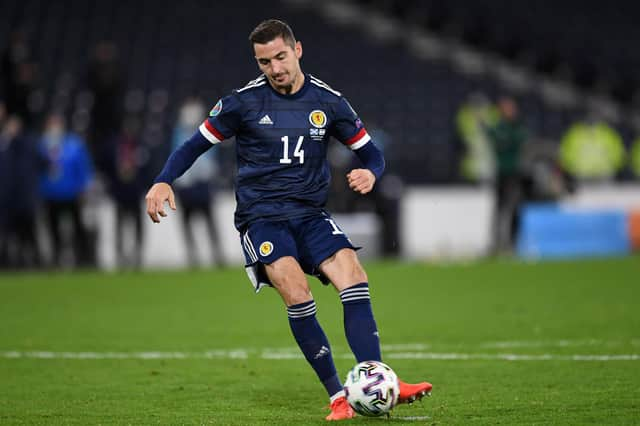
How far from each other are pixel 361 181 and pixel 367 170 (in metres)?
0.20

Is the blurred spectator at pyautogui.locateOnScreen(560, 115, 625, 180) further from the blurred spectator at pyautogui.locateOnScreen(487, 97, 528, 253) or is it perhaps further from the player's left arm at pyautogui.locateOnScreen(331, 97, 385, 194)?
the player's left arm at pyautogui.locateOnScreen(331, 97, 385, 194)

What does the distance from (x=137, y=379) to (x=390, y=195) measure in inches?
504

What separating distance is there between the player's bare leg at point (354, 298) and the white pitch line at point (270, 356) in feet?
7.63

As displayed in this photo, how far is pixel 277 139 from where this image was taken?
6.50 m

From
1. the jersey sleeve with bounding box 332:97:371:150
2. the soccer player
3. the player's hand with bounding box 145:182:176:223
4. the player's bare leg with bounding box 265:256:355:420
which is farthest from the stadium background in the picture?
the jersey sleeve with bounding box 332:97:371:150

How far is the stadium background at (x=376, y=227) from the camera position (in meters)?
7.34

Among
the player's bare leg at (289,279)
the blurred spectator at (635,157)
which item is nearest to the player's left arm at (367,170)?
the player's bare leg at (289,279)

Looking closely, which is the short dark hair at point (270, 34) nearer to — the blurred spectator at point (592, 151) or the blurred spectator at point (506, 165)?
the blurred spectator at point (506, 165)

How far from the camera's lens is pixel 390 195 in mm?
20234

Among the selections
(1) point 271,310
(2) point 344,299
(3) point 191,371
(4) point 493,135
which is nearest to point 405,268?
(4) point 493,135

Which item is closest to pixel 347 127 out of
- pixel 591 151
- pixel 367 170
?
pixel 367 170

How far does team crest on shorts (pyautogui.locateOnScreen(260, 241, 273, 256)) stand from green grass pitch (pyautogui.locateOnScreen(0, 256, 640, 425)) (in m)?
0.86

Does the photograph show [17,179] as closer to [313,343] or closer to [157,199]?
[157,199]

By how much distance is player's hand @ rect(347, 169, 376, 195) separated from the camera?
6.20 m
